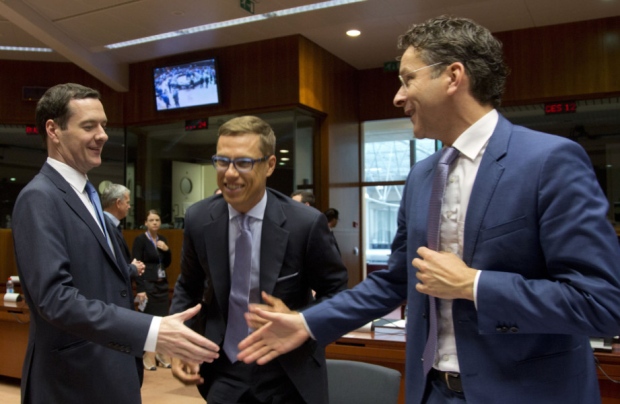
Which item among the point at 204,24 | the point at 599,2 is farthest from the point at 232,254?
the point at 599,2

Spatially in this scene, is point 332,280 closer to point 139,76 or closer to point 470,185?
point 470,185

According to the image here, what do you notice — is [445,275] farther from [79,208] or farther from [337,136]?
[337,136]

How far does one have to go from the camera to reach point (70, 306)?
6.36ft

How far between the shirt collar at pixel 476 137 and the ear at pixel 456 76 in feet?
0.36

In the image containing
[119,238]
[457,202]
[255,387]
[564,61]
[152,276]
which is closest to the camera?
[457,202]

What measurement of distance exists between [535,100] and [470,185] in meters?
7.18

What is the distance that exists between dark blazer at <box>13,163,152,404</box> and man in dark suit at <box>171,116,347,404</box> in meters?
0.25

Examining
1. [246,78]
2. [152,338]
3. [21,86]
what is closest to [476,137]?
[152,338]

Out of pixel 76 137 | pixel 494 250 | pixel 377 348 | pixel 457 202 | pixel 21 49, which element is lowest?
pixel 377 348

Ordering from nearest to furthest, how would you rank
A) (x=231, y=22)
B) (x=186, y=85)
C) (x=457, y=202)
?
(x=457, y=202)
(x=231, y=22)
(x=186, y=85)

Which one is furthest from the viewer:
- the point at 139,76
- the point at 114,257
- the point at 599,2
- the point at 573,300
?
the point at 139,76

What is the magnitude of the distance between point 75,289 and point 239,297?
22.2 inches

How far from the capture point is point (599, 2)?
22.8 feet

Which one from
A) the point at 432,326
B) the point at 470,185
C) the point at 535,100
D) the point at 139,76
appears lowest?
the point at 432,326
